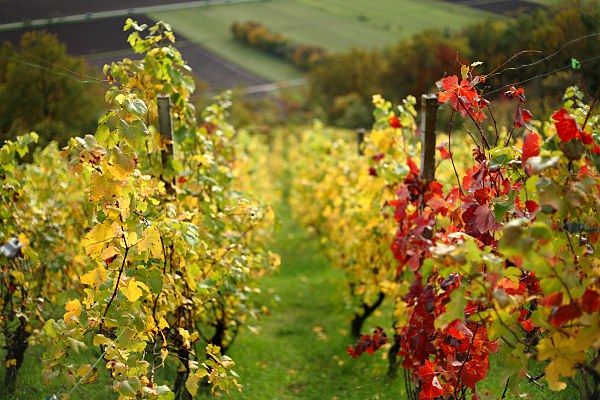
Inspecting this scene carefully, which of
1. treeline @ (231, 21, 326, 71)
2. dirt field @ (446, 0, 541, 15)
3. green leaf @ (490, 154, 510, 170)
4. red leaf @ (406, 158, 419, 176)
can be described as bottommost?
treeline @ (231, 21, 326, 71)

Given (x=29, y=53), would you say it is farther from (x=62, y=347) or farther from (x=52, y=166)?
(x=62, y=347)

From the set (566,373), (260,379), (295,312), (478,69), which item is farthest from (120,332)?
(295,312)

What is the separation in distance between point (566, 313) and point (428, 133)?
268 cm

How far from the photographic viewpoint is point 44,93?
266 inches

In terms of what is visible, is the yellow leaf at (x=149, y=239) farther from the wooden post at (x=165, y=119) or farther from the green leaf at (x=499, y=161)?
the wooden post at (x=165, y=119)

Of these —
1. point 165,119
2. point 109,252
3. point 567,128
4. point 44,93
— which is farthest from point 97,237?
point 44,93

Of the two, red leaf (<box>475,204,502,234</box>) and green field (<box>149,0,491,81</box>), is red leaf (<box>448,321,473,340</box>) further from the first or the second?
green field (<box>149,0,491,81</box>)

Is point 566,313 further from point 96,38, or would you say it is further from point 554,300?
point 96,38

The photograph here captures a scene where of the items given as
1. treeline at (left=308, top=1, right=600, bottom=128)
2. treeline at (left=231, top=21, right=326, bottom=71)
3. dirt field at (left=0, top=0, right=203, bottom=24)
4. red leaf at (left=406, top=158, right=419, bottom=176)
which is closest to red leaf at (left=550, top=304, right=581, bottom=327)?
treeline at (left=308, top=1, right=600, bottom=128)

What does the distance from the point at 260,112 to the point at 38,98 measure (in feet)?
89.8

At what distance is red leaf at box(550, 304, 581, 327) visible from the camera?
209 cm

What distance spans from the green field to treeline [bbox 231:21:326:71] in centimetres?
30

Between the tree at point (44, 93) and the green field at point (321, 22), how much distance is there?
2073 cm

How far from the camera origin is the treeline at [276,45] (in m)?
32.1
